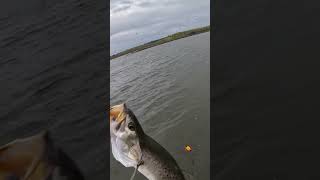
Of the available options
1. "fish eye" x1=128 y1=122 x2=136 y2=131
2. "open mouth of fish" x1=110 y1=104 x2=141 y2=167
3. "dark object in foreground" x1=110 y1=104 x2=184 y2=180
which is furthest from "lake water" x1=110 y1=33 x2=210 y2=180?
"fish eye" x1=128 y1=122 x2=136 y2=131

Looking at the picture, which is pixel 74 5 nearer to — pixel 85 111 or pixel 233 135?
pixel 85 111

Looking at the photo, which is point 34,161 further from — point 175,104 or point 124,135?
point 175,104

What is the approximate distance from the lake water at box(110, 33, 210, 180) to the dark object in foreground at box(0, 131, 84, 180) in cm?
357

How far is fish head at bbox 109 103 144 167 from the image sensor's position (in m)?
3.12

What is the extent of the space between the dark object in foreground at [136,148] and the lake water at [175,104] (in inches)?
76.3

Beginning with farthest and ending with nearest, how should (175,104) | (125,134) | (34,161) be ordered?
(175,104) → (125,134) → (34,161)

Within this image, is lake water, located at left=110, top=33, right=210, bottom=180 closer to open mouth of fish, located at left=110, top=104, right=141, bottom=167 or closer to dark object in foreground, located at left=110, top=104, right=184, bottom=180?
dark object in foreground, located at left=110, top=104, right=184, bottom=180

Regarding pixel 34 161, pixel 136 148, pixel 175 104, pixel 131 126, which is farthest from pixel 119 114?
pixel 175 104

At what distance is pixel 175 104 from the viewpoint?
312 inches

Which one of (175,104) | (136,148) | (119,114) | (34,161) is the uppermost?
(34,161)

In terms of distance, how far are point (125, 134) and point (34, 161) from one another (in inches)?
59.2

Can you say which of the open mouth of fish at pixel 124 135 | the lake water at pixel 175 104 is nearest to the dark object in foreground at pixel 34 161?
the open mouth of fish at pixel 124 135

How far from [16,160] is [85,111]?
5108 mm

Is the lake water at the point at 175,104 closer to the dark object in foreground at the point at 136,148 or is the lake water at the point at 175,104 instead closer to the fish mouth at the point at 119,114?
the dark object in foreground at the point at 136,148
